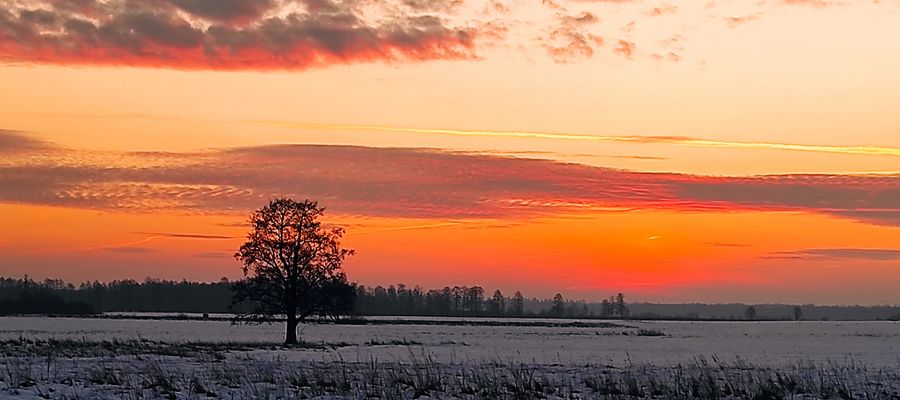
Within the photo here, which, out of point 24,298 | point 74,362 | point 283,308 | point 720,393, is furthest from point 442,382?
point 24,298

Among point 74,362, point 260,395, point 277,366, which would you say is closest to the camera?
point 260,395

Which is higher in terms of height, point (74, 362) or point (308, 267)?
point (308, 267)

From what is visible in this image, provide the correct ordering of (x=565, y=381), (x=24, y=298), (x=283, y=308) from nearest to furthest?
(x=565, y=381) → (x=283, y=308) → (x=24, y=298)

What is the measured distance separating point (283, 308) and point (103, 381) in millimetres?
37849

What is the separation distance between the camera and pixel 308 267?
58.1 m

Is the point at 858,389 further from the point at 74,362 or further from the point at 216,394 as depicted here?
the point at 74,362

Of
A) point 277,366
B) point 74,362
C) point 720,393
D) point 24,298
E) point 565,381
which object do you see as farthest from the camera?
point 24,298

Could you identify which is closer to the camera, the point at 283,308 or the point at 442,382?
the point at 442,382

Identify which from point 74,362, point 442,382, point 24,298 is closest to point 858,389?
point 442,382

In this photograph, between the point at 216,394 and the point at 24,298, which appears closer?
the point at 216,394

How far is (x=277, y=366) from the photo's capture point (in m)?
25.7

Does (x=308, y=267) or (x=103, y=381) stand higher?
(x=308, y=267)

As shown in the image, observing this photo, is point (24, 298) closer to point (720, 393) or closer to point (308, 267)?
point (308, 267)

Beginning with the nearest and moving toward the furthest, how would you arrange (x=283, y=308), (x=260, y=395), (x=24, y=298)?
(x=260, y=395) → (x=283, y=308) → (x=24, y=298)
